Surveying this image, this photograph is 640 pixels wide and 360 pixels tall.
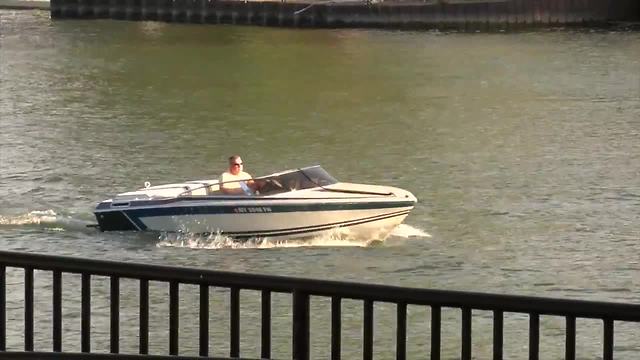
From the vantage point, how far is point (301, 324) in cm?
676

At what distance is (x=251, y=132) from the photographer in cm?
4250

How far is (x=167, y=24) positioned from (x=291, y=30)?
7.74 meters

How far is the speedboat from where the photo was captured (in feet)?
88.6

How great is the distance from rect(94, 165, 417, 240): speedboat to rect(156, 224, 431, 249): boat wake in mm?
73

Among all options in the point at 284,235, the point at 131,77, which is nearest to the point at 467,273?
the point at 284,235

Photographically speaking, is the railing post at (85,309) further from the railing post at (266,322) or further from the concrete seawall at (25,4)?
the concrete seawall at (25,4)

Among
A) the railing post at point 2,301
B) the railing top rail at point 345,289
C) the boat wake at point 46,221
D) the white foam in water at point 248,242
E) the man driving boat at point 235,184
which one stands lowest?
the white foam in water at point 248,242

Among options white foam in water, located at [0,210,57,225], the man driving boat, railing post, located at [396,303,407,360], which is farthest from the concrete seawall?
railing post, located at [396,303,407,360]

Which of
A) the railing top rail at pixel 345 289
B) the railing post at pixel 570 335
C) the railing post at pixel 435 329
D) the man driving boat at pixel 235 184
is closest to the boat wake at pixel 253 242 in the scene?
the man driving boat at pixel 235 184

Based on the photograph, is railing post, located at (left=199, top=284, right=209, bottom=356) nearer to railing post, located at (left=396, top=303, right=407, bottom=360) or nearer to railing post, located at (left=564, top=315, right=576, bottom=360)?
railing post, located at (left=396, top=303, right=407, bottom=360)

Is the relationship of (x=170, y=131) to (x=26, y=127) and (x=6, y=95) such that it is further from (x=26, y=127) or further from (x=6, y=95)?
(x=6, y=95)

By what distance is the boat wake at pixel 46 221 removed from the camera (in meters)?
28.9

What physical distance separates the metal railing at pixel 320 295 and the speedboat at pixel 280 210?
19611 mm

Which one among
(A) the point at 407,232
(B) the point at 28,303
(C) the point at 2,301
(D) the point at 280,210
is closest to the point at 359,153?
(A) the point at 407,232
